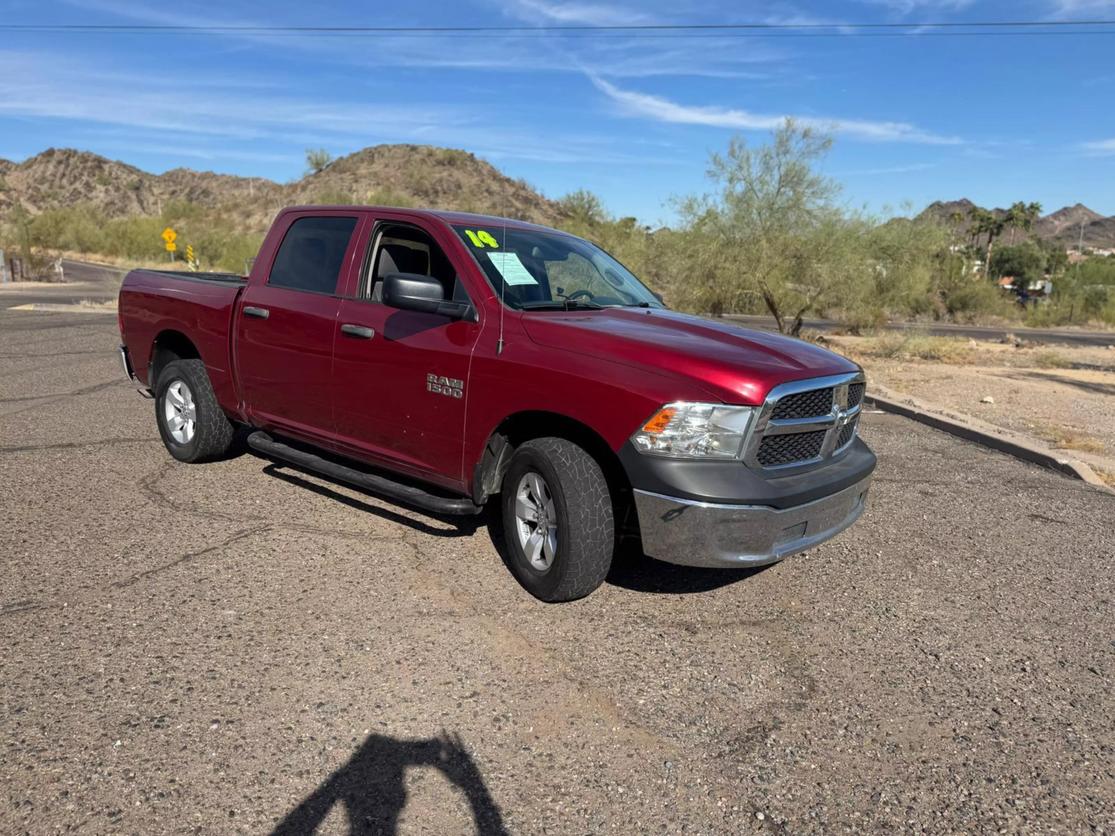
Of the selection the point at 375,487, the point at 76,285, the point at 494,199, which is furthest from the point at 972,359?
the point at 494,199

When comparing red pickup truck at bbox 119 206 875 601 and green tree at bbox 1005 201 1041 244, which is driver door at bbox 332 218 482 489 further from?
green tree at bbox 1005 201 1041 244

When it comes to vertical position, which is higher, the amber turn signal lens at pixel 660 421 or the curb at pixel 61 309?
the amber turn signal lens at pixel 660 421

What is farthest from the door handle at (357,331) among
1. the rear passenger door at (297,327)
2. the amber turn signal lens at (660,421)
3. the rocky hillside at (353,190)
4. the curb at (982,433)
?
the rocky hillside at (353,190)

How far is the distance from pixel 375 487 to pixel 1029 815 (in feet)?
11.2

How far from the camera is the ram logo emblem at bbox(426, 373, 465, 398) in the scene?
427 centimetres

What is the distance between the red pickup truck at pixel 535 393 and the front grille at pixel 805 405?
0.01 metres

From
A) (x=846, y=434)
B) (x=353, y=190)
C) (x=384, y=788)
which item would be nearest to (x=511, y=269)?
(x=846, y=434)

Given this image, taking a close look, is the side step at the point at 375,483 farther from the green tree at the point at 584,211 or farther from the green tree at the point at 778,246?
the green tree at the point at 584,211

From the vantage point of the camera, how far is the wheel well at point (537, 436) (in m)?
3.90

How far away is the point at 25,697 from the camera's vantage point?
3090 mm

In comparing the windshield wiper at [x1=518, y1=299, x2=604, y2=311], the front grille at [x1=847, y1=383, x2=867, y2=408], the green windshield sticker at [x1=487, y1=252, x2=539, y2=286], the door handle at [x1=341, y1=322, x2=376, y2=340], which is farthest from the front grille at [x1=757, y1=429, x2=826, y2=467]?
the door handle at [x1=341, y1=322, x2=376, y2=340]

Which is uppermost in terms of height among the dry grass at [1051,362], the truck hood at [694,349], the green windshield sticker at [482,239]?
the green windshield sticker at [482,239]

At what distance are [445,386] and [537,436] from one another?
1.89ft

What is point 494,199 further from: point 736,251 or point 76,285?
point 736,251
